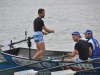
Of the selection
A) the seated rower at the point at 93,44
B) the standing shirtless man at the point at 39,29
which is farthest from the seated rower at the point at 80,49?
the standing shirtless man at the point at 39,29

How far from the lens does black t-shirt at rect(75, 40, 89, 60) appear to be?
9.56 meters

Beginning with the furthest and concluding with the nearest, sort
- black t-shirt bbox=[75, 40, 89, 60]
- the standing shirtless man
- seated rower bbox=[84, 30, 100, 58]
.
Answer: the standing shirtless man, seated rower bbox=[84, 30, 100, 58], black t-shirt bbox=[75, 40, 89, 60]

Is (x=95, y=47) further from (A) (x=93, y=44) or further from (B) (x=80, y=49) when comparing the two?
(B) (x=80, y=49)

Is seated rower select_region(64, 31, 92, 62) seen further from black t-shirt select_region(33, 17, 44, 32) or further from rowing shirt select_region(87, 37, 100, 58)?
black t-shirt select_region(33, 17, 44, 32)

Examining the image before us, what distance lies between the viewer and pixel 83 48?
9.60 metres

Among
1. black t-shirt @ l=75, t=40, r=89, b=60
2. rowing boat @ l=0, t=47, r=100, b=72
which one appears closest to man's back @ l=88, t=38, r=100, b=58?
black t-shirt @ l=75, t=40, r=89, b=60

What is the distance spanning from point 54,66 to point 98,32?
49.5 ft

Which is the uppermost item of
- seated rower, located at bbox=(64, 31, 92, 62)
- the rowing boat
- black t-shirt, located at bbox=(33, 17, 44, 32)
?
black t-shirt, located at bbox=(33, 17, 44, 32)

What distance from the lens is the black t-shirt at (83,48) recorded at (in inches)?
376

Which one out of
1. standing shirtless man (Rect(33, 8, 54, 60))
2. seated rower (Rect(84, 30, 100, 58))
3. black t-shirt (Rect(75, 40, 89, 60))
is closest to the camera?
black t-shirt (Rect(75, 40, 89, 60))

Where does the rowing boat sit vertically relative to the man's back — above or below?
below

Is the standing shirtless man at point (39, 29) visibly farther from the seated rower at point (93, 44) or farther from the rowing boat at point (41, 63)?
the seated rower at point (93, 44)

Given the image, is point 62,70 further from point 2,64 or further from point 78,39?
point 2,64

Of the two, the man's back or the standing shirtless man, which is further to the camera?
the standing shirtless man
